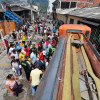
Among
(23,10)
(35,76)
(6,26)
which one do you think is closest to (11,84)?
(35,76)

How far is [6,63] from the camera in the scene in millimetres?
6219

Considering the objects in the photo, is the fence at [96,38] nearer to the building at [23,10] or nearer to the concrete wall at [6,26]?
the concrete wall at [6,26]

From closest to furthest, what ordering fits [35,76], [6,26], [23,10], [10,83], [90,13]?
[35,76] → [10,83] → [90,13] → [6,26] → [23,10]

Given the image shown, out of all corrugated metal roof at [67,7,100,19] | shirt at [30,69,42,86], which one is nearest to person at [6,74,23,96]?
shirt at [30,69,42,86]

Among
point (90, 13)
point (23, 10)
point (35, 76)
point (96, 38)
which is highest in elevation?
point (23, 10)

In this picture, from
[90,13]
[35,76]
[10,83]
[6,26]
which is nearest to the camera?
[35,76]

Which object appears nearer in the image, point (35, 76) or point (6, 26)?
point (35, 76)

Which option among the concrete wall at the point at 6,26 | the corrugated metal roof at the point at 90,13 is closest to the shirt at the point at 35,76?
the corrugated metal roof at the point at 90,13

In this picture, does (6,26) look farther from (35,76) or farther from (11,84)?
(35,76)

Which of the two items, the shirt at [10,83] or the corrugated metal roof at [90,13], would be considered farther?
the corrugated metal roof at [90,13]

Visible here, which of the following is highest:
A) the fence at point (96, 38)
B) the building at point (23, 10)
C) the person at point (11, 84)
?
the building at point (23, 10)

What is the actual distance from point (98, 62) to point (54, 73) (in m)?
1.46

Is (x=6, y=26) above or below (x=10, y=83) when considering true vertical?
above

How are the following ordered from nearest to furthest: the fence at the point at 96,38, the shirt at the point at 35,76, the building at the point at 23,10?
1. the shirt at the point at 35,76
2. the fence at the point at 96,38
3. the building at the point at 23,10
